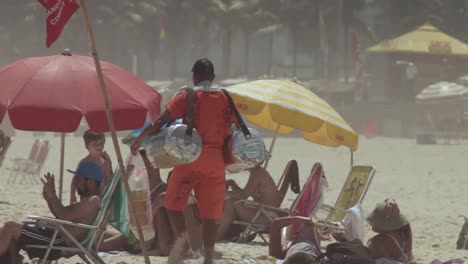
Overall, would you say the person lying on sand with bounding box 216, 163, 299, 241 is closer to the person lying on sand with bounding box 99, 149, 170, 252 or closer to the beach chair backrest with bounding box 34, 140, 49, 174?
the person lying on sand with bounding box 99, 149, 170, 252

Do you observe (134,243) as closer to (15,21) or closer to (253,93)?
(253,93)

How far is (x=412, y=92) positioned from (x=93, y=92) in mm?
45683

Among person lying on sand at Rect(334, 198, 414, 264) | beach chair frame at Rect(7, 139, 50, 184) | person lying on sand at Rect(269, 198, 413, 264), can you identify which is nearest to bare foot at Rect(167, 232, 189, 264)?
person lying on sand at Rect(269, 198, 413, 264)

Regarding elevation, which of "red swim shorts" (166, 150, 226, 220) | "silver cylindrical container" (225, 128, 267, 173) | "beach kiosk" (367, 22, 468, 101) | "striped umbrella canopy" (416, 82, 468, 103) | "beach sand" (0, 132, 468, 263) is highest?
"beach kiosk" (367, 22, 468, 101)

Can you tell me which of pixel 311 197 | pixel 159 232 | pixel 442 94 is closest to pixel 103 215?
pixel 159 232

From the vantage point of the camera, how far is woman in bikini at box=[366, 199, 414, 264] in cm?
601

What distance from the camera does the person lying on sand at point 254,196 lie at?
9055 millimetres

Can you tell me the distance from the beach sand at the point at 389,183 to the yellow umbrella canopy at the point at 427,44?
49.1 ft

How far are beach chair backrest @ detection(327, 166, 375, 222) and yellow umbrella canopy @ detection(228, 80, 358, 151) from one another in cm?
27

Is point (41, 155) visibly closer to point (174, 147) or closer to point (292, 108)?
point (292, 108)

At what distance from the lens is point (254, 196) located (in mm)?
9227

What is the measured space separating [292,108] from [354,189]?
2.88ft

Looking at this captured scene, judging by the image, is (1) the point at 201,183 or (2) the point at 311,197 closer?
(1) the point at 201,183

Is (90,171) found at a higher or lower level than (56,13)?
lower
